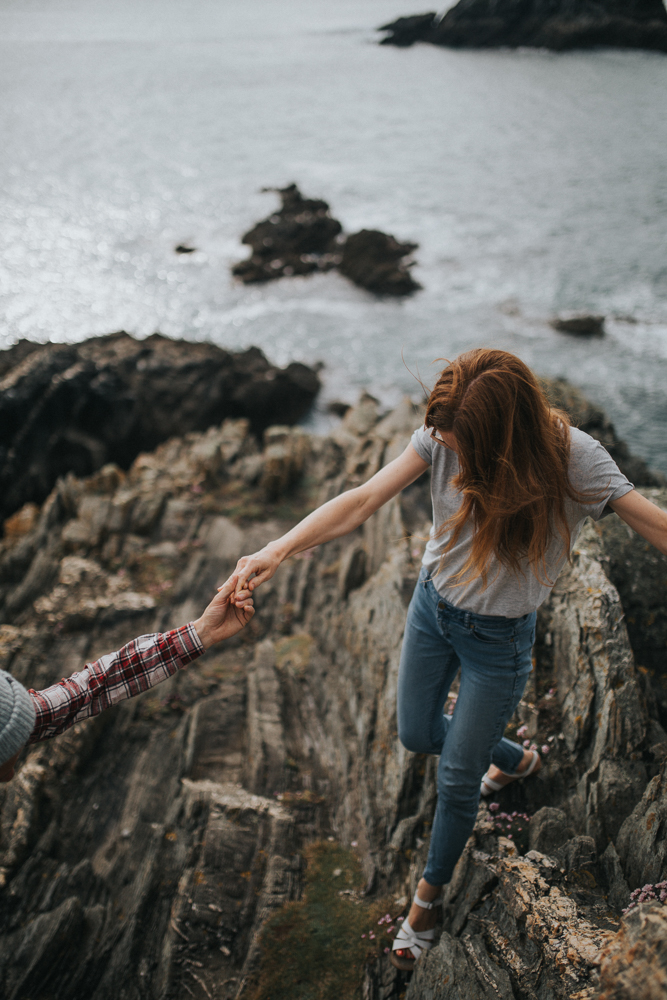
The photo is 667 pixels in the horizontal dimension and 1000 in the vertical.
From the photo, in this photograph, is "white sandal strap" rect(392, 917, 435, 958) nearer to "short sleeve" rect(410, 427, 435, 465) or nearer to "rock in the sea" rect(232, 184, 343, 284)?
"short sleeve" rect(410, 427, 435, 465)

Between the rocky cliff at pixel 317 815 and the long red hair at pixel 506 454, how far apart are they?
1711 millimetres

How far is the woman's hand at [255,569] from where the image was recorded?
3529 mm

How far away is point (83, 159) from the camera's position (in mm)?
40875

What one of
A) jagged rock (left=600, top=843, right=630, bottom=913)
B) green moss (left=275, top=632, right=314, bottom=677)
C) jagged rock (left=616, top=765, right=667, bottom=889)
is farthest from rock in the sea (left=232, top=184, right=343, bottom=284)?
jagged rock (left=600, top=843, right=630, bottom=913)

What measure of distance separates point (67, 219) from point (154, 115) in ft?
62.2

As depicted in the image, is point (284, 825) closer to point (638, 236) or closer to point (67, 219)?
point (638, 236)

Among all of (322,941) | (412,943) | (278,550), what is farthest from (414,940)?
(278,550)

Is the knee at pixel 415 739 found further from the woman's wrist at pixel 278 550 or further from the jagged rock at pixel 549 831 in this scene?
Result: the woman's wrist at pixel 278 550

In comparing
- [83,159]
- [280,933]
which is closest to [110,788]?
[280,933]

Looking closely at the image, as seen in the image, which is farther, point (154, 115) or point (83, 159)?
point (154, 115)

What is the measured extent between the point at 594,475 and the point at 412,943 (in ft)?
11.8

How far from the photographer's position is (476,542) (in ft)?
10.7

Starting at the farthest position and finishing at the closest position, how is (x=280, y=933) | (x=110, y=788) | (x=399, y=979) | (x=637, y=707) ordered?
(x=110, y=788) < (x=280, y=933) < (x=637, y=707) < (x=399, y=979)

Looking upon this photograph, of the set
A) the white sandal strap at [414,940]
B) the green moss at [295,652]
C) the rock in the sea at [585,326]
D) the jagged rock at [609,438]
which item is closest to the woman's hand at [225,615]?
the white sandal strap at [414,940]
